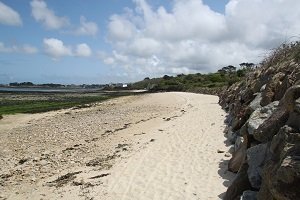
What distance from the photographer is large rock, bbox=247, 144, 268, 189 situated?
6.19 metres

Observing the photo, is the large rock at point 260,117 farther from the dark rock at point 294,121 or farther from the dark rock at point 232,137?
the dark rock at point 232,137

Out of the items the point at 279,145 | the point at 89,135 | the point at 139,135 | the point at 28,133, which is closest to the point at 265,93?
the point at 279,145

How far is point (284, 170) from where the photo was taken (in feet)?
15.6

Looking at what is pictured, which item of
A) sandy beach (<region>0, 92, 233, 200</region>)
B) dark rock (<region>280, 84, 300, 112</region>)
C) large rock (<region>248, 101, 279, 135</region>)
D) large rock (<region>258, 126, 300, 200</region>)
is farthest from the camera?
sandy beach (<region>0, 92, 233, 200</region>)

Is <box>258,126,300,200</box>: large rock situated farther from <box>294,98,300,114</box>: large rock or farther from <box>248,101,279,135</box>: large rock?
<box>248,101,279,135</box>: large rock

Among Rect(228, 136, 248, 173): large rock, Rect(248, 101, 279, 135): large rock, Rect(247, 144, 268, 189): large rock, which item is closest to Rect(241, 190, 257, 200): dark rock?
Rect(247, 144, 268, 189): large rock

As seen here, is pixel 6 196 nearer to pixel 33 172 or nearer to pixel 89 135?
pixel 33 172

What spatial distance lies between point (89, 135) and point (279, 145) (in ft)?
49.9

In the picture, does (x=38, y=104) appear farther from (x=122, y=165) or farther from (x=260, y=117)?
(x=260, y=117)

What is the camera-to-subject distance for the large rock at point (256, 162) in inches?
244

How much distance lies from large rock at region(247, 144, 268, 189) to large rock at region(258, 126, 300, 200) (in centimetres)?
61

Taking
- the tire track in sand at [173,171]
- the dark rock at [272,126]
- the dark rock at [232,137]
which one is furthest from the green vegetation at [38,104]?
the dark rock at [272,126]

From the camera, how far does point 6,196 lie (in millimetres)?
10156

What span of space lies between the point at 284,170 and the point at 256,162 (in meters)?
1.73
